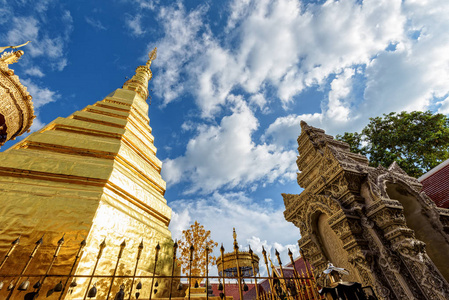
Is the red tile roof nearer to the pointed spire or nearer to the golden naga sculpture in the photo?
the pointed spire

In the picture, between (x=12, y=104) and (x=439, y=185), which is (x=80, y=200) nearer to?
(x=12, y=104)

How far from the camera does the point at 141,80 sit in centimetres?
1355

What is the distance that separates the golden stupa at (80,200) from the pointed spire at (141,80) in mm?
6314

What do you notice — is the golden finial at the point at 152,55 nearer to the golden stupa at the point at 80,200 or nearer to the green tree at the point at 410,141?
the golden stupa at the point at 80,200

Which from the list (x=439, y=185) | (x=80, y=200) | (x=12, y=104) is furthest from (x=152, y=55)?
(x=439, y=185)

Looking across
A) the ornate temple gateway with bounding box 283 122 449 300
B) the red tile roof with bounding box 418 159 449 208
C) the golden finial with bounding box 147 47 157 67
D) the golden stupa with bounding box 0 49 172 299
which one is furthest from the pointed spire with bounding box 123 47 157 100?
the red tile roof with bounding box 418 159 449 208

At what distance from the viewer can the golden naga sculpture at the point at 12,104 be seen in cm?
990

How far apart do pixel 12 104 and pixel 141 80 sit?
6.14m

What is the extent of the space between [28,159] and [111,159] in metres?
1.48

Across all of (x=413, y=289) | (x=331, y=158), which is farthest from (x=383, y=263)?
(x=331, y=158)

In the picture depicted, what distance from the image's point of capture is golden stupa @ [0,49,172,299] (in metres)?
3.33

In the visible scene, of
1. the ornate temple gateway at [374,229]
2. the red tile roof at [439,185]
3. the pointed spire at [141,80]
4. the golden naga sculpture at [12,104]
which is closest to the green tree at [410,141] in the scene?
the red tile roof at [439,185]

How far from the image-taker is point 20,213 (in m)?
3.50

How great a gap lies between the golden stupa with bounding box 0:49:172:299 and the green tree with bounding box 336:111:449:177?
1574 cm
